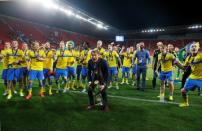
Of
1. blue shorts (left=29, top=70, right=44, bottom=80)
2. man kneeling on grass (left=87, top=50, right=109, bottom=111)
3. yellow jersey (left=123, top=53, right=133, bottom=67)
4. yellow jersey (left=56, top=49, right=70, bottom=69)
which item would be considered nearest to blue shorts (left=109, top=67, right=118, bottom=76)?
yellow jersey (left=123, top=53, right=133, bottom=67)

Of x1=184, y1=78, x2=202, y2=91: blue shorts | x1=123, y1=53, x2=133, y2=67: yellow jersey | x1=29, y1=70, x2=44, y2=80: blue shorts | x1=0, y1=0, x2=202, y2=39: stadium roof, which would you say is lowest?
x1=184, y1=78, x2=202, y2=91: blue shorts

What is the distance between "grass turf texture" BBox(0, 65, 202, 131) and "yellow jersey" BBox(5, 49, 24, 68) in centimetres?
130

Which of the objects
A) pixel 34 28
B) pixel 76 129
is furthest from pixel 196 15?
pixel 76 129

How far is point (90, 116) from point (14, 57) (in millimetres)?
4451

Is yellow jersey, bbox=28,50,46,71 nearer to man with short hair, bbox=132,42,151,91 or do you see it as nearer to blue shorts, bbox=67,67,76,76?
blue shorts, bbox=67,67,76,76

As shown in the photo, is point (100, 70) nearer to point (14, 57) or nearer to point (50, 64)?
point (50, 64)

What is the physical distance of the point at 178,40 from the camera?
4916 cm

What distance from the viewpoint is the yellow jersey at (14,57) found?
33.5 ft

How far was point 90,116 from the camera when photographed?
7.70 metres

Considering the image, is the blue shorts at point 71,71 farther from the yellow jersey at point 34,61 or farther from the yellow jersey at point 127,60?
the yellow jersey at point 127,60

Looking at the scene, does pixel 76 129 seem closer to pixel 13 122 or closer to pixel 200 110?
pixel 13 122

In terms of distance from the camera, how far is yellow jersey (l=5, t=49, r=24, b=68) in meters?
10.2

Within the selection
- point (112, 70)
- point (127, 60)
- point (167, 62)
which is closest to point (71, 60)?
point (112, 70)

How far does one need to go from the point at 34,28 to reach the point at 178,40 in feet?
88.3
